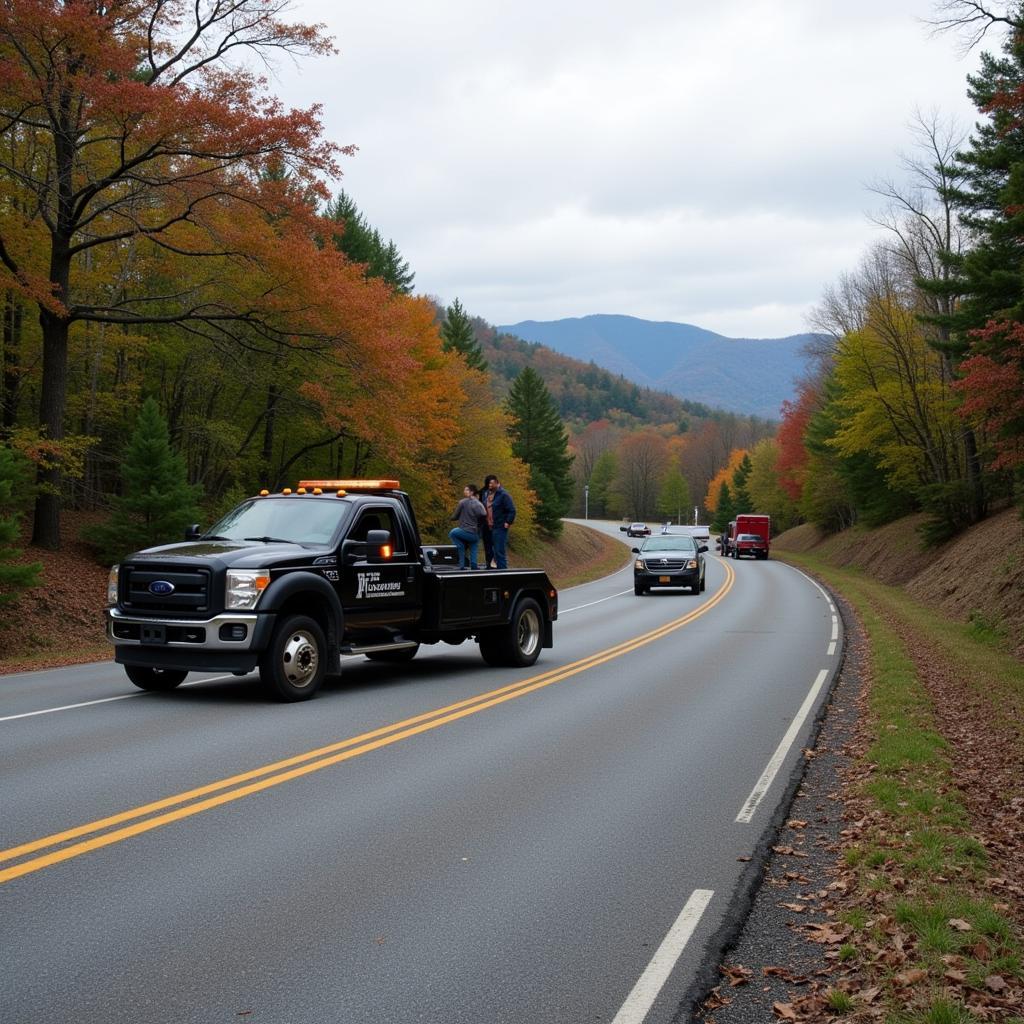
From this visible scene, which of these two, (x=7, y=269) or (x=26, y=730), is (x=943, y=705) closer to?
(x=26, y=730)

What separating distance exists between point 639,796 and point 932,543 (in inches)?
1457

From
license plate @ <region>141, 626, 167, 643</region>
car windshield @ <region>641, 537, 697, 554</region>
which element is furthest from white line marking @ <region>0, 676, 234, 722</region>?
car windshield @ <region>641, 537, 697, 554</region>

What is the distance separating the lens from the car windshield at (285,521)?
11898 millimetres

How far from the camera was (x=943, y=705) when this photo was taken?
1199 cm

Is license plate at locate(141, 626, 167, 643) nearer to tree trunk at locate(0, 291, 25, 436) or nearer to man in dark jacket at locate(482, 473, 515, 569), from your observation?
man in dark jacket at locate(482, 473, 515, 569)

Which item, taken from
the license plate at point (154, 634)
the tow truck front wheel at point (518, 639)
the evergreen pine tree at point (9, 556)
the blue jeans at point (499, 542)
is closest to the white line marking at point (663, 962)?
the license plate at point (154, 634)

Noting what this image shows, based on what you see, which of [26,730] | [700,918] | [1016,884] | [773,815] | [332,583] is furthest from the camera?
[332,583]

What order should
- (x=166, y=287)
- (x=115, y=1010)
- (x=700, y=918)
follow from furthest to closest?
1. (x=166, y=287)
2. (x=700, y=918)
3. (x=115, y=1010)

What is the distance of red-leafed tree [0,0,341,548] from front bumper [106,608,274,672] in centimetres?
1194

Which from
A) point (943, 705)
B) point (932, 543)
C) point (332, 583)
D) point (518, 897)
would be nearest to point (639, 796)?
point (518, 897)

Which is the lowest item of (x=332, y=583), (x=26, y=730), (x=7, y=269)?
(x=26, y=730)

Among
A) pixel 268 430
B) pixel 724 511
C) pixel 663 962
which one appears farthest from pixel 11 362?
pixel 724 511

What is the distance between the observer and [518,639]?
1441 cm

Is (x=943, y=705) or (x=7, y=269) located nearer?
(x=943, y=705)
